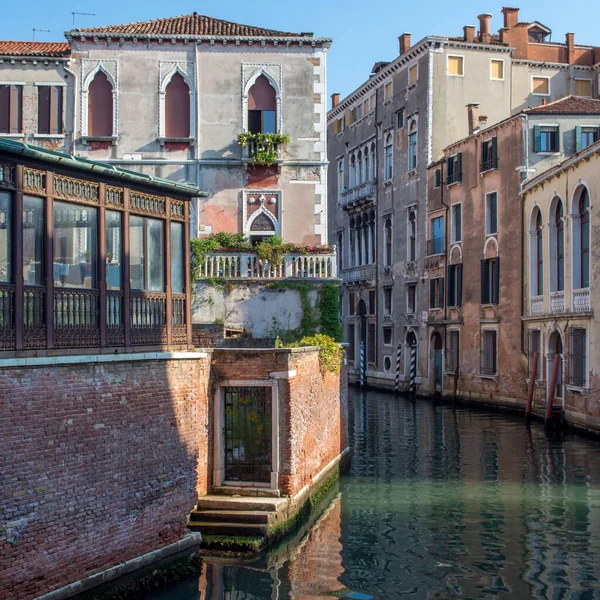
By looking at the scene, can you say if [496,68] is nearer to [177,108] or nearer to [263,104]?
[263,104]

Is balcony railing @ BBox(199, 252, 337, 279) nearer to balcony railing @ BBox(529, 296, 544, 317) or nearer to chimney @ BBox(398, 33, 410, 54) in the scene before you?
balcony railing @ BBox(529, 296, 544, 317)

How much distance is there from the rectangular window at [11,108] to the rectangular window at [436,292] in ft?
59.6

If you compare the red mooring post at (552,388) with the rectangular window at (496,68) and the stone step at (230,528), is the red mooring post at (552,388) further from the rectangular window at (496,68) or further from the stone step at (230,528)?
the stone step at (230,528)

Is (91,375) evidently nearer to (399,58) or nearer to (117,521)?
(117,521)

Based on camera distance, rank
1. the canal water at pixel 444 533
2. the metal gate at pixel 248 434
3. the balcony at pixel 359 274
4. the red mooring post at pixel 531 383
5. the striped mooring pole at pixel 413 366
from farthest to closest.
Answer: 1. the balcony at pixel 359 274
2. the striped mooring pole at pixel 413 366
3. the red mooring post at pixel 531 383
4. the metal gate at pixel 248 434
5. the canal water at pixel 444 533

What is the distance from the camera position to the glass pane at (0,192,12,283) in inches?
312

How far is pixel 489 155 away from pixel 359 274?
11781 millimetres

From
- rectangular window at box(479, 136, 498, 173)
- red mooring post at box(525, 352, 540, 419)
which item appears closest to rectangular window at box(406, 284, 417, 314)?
rectangular window at box(479, 136, 498, 173)

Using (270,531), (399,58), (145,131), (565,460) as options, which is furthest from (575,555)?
(399,58)

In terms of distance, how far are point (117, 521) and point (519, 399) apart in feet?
62.6

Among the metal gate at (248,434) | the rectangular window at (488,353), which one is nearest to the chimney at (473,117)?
the rectangular window at (488,353)

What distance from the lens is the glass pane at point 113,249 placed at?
941 cm

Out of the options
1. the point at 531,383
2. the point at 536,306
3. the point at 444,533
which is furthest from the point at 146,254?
the point at 536,306

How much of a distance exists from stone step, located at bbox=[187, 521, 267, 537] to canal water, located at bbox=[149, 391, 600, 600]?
0.30 m
